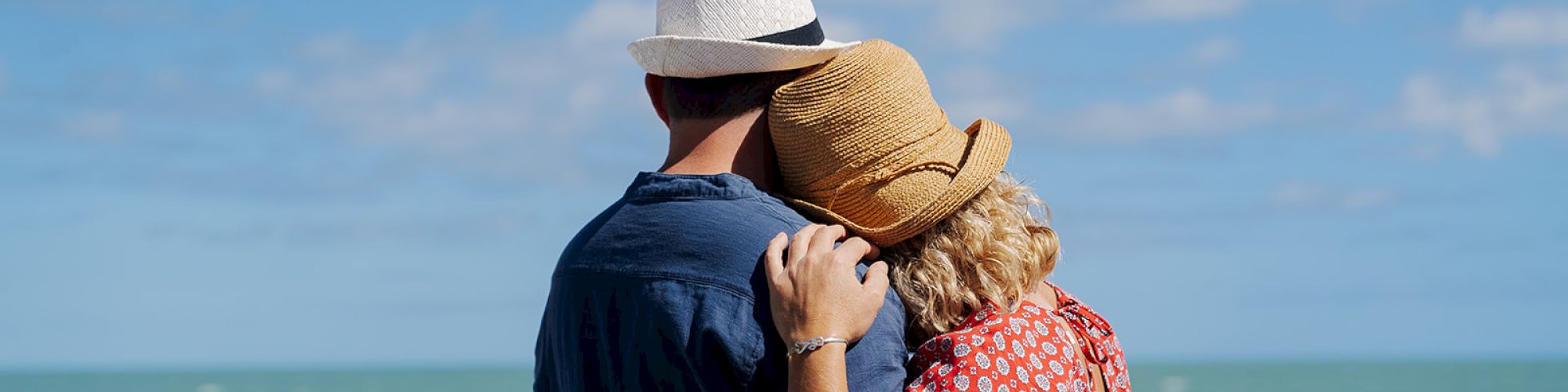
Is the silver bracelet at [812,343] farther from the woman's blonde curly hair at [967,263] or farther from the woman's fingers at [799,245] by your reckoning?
the woman's blonde curly hair at [967,263]

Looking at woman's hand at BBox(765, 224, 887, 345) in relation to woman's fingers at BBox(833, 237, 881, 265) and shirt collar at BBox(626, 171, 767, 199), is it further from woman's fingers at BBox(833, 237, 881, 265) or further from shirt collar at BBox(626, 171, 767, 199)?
shirt collar at BBox(626, 171, 767, 199)

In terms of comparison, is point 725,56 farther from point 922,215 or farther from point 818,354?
point 818,354

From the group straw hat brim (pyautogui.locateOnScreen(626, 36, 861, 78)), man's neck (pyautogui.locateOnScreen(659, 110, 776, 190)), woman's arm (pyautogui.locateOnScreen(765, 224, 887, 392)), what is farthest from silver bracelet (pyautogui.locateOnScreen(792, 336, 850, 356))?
straw hat brim (pyautogui.locateOnScreen(626, 36, 861, 78))

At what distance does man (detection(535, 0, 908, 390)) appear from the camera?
2625 millimetres

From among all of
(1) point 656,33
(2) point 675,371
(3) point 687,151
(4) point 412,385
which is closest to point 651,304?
(2) point 675,371

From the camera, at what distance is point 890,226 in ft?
9.32

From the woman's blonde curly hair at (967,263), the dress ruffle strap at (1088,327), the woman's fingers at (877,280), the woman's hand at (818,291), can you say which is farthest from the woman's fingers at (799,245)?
the dress ruffle strap at (1088,327)

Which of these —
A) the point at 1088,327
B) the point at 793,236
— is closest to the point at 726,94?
the point at 793,236

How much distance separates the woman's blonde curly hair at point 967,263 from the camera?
2.87 metres

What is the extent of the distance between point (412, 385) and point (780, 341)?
67247mm

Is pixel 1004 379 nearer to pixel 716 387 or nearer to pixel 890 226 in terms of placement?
pixel 890 226

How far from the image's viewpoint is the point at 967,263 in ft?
9.59

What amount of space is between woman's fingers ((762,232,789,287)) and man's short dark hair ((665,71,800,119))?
12.2 inches

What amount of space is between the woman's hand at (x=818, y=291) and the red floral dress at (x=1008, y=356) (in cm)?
21
